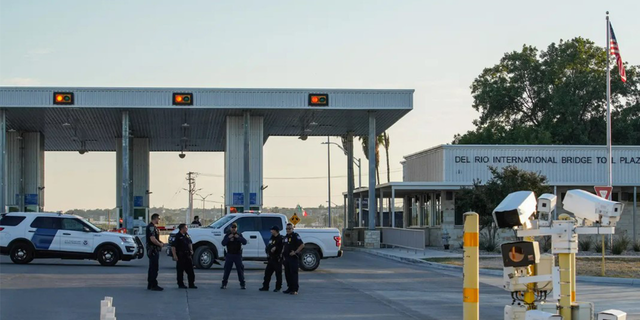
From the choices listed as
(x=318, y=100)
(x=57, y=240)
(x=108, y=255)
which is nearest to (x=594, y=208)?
(x=108, y=255)

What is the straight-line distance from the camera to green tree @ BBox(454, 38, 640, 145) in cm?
6788

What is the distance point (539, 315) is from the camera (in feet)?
29.6

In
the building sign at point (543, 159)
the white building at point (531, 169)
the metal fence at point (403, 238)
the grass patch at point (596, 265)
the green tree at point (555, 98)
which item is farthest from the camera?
the green tree at point (555, 98)

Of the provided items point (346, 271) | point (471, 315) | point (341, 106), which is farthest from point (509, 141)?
point (471, 315)

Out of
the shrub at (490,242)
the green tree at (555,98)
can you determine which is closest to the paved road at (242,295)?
the shrub at (490,242)

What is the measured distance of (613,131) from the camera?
6794 centimetres

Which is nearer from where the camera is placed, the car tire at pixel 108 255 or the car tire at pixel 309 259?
the car tire at pixel 309 259

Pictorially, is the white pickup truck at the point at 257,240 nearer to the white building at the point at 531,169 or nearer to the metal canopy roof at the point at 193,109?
the metal canopy roof at the point at 193,109

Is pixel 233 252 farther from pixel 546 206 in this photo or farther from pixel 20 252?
pixel 546 206

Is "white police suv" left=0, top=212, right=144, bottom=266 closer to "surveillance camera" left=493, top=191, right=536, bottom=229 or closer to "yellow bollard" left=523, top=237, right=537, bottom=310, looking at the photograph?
"yellow bollard" left=523, top=237, right=537, bottom=310

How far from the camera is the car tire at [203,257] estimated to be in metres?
27.5

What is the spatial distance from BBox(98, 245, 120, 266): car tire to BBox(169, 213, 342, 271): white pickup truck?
87.2 inches

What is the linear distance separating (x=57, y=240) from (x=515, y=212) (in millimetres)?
21867

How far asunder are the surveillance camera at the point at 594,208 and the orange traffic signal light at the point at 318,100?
31237mm
